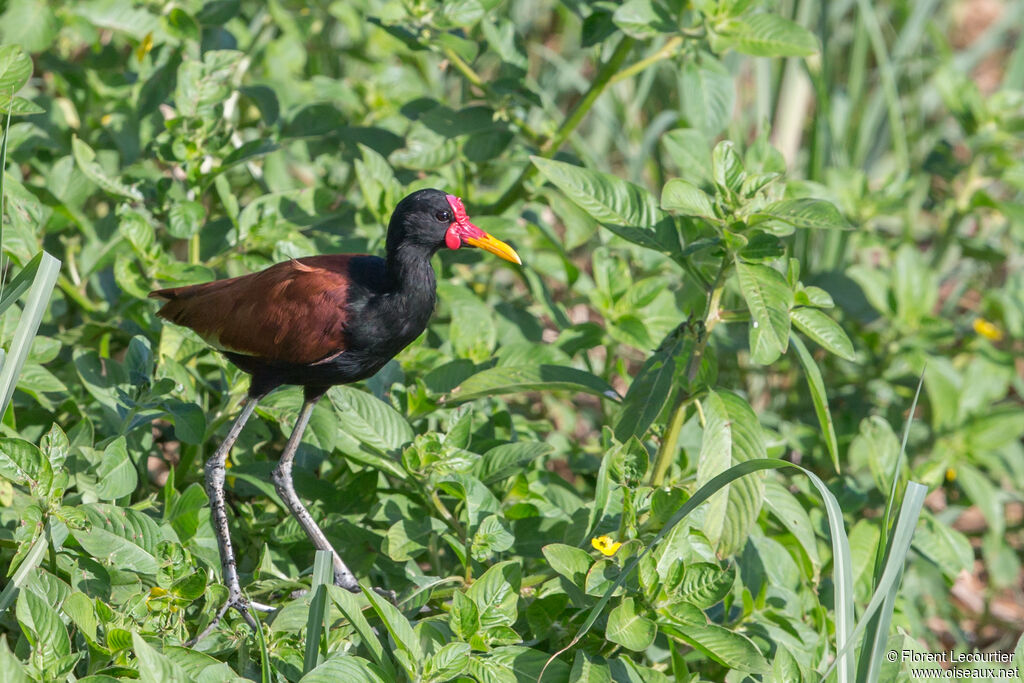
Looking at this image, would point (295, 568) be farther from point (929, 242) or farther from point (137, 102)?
point (929, 242)

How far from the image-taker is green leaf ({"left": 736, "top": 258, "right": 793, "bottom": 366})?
2639 mm

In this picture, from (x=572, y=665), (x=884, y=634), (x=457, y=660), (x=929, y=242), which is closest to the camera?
(x=884, y=634)

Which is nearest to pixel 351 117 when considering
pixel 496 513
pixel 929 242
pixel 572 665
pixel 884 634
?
pixel 496 513

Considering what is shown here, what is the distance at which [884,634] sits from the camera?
6.91 ft

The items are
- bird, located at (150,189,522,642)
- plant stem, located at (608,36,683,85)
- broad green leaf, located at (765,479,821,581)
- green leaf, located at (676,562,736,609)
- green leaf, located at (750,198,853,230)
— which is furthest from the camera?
plant stem, located at (608,36,683,85)

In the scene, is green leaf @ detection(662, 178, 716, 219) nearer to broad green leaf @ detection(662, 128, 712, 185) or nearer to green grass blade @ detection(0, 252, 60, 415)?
broad green leaf @ detection(662, 128, 712, 185)

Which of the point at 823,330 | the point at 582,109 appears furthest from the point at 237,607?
the point at 582,109

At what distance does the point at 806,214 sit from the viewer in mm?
2770

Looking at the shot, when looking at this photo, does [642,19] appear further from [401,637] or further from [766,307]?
[401,637]

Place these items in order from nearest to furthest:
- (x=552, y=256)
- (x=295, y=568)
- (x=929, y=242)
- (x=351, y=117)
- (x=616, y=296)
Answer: (x=295, y=568) < (x=616, y=296) < (x=552, y=256) < (x=351, y=117) < (x=929, y=242)

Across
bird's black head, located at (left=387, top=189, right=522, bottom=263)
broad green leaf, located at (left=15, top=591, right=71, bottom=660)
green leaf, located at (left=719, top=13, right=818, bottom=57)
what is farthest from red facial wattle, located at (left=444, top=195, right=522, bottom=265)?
broad green leaf, located at (left=15, top=591, right=71, bottom=660)

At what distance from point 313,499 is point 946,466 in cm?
228

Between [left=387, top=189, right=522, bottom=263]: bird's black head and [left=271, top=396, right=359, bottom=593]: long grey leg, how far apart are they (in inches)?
21.5

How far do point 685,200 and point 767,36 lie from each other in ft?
3.41
